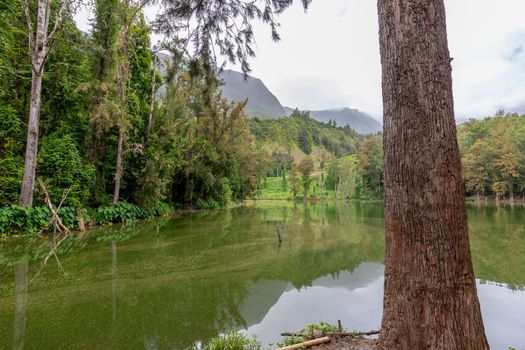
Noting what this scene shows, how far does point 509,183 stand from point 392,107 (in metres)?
52.1

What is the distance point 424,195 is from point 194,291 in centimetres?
516

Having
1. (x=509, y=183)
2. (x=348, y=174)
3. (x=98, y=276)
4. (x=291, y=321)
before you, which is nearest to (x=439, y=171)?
(x=291, y=321)

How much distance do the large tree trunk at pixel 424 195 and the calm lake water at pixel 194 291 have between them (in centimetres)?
262

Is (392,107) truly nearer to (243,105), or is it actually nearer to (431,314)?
(431,314)

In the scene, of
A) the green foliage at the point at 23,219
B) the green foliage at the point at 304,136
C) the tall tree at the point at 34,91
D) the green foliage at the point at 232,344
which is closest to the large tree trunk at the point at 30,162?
the tall tree at the point at 34,91

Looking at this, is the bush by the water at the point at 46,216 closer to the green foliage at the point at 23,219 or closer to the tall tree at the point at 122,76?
the green foliage at the point at 23,219

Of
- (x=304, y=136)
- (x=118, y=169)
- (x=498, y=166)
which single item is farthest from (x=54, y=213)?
(x=304, y=136)

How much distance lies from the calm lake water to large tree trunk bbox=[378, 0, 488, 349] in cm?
262

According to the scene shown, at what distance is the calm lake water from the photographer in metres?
4.20

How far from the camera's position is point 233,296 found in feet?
19.1

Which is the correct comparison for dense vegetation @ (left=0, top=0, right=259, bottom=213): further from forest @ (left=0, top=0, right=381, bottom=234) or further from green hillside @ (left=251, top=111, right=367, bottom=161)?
green hillside @ (left=251, top=111, right=367, bottom=161)

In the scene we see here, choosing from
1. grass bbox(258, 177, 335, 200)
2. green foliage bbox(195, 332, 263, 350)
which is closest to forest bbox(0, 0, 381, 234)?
green foliage bbox(195, 332, 263, 350)

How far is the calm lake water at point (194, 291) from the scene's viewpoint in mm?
4203

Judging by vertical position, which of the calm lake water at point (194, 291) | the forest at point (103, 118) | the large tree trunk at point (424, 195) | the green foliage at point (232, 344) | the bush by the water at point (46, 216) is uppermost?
the forest at point (103, 118)
